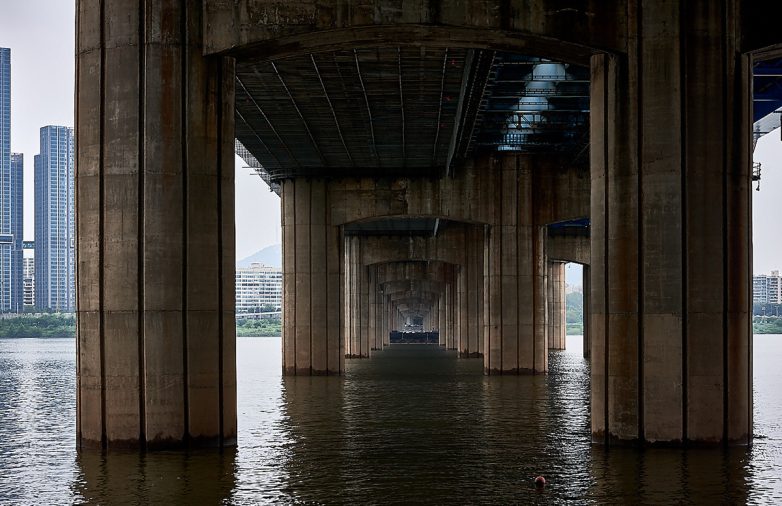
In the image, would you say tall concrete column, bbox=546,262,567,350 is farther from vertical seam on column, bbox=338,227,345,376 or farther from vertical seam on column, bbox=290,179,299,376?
vertical seam on column, bbox=290,179,299,376

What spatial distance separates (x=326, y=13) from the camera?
80.1 feet

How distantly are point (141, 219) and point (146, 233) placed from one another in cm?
31

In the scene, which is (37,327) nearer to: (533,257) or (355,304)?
(355,304)

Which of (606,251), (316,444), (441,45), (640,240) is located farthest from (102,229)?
(640,240)

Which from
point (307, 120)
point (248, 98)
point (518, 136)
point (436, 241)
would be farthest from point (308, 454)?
point (436, 241)

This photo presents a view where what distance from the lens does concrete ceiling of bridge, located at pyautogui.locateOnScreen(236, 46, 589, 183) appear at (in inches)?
1331

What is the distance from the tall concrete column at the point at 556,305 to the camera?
323 feet

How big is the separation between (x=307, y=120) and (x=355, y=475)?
2272 centimetres

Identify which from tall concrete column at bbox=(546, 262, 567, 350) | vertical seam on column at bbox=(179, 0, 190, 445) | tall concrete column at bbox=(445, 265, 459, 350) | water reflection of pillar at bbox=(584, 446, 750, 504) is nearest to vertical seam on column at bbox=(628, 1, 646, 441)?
water reflection of pillar at bbox=(584, 446, 750, 504)

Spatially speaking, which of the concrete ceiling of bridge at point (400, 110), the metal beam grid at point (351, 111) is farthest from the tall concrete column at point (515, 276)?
the metal beam grid at point (351, 111)

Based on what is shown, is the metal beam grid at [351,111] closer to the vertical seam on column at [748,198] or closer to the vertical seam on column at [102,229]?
the vertical seam on column at [102,229]

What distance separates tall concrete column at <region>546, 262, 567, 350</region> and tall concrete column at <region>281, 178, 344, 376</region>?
4311cm

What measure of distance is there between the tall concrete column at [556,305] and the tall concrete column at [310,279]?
141 feet

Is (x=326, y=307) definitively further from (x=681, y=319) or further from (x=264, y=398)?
(x=681, y=319)
